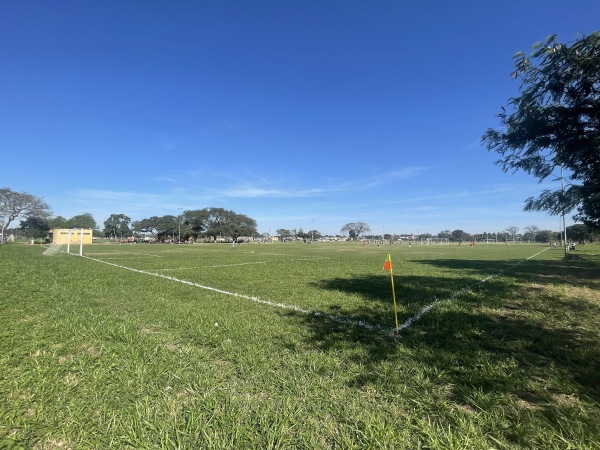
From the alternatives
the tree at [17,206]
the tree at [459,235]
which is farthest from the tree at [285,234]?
the tree at [17,206]

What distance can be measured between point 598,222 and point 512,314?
54.5 ft

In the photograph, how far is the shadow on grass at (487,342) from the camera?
3.41 m

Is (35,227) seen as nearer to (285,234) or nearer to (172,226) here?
(172,226)

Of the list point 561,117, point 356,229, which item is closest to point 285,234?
point 356,229

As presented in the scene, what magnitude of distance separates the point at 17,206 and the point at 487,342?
80885mm

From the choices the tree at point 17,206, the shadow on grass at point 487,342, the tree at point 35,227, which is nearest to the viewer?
the shadow on grass at point 487,342

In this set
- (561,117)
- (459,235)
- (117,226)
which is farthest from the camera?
(459,235)

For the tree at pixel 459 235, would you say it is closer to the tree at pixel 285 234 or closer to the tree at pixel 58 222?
the tree at pixel 285 234

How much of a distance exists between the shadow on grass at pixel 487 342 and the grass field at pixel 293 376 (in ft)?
0.09

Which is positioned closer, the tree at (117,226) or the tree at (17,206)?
the tree at (17,206)

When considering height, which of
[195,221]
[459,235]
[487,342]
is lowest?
[487,342]

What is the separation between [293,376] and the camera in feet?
11.2

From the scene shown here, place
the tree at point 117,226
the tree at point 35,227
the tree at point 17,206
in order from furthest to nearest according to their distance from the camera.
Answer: the tree at point 117,226
the tree at point 35,227
the tree at point 17,206

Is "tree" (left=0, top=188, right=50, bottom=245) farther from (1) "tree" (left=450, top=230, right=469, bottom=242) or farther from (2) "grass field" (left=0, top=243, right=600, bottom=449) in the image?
(1) "tree" (left=450, top=230, right=469, bottom=242)
